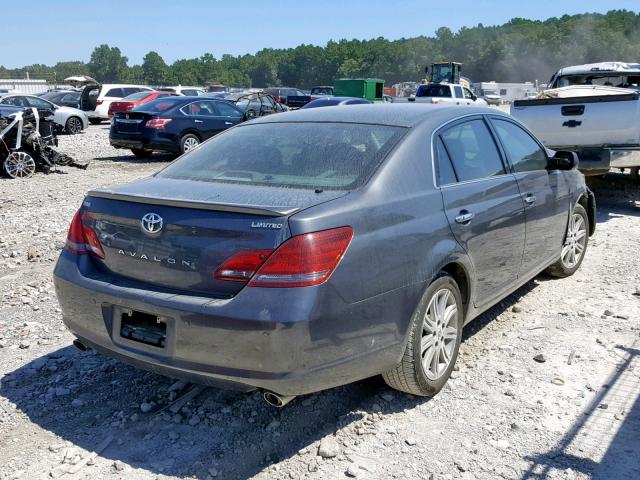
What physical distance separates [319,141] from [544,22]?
175 metres

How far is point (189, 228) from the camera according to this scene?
10.2 feet

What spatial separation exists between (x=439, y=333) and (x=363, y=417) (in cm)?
65

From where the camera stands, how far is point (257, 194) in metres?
3.31

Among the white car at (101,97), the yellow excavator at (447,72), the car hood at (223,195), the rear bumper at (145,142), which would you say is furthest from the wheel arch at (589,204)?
the yellow excavator at (447,72)

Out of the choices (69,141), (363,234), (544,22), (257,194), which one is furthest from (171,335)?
(544,22)

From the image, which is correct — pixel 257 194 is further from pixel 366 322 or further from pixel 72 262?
pixel 72 262

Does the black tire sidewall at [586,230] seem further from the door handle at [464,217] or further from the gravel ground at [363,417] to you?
the door handle at [464,217]

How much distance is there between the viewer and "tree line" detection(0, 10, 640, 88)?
12475cm

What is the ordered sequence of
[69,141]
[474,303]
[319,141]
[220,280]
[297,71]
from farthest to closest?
1. [297,71]
2. [69,141]
3. [474,303]
4. [319,141]
5. [220,280]

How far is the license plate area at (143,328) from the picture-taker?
3.17m

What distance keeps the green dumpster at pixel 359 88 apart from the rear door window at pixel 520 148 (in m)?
36.2

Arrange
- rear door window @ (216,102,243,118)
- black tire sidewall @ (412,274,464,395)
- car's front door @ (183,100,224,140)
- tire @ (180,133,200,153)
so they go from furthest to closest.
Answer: rear door window @ (216,102,243,118) → car's front door @ (183,100,224,140) → tire @ (180,133,200,153) → black tire sidewall @ (412,274,464,395)

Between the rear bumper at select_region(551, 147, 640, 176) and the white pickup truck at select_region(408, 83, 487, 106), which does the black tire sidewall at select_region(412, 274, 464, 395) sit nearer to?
the rear bumper at select_region(551, 147, 640, 176)

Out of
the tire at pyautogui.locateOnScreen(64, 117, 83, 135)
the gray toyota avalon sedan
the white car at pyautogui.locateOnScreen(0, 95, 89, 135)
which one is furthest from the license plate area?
the tire at pyautogui.locateOnScreen(64, 117, 83, 135)
